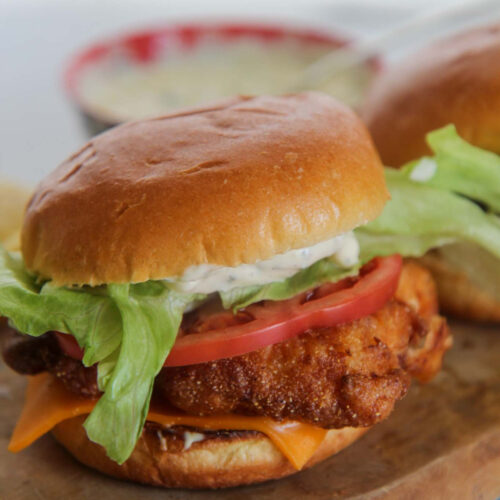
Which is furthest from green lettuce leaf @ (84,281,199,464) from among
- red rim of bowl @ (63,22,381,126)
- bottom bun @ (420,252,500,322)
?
red rim of bowl @ (63,22,381,126)

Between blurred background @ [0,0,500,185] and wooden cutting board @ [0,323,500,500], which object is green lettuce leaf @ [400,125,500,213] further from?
blurred background @ [0,0,500,185]

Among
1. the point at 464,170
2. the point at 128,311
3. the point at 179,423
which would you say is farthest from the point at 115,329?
the point at 464,170

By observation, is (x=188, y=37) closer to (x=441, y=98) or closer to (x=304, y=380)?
(x=441, y=98)

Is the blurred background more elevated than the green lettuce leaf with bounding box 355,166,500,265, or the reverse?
the green lettuce leaf with bounding box 355,166,500,265

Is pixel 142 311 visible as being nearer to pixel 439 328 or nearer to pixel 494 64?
pixel 439 328

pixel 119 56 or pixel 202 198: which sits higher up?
pixel 202 198

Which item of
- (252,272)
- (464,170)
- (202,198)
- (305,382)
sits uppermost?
(202,198)
